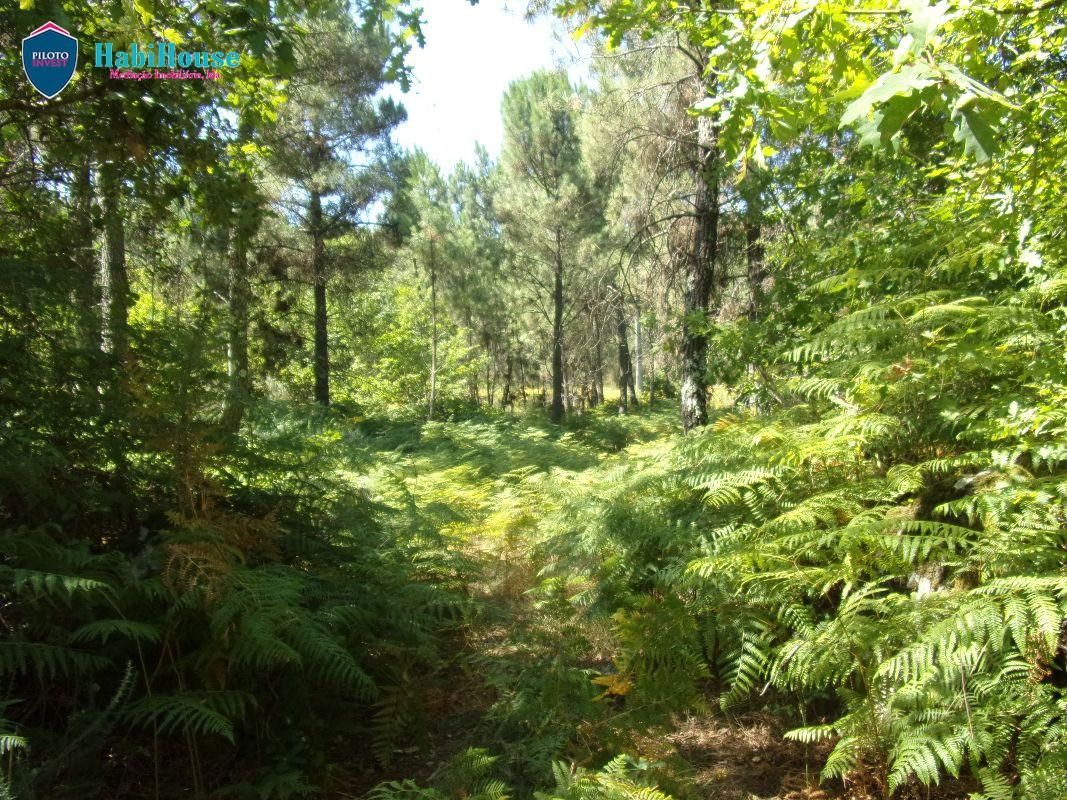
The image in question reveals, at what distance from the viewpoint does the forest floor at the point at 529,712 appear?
8.98 feet

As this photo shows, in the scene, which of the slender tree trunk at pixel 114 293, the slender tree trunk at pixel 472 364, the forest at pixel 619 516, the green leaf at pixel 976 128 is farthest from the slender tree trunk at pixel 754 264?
the slender tree trunk at pixel 472 364

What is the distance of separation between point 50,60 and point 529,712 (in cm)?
456

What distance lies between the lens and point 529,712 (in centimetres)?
315

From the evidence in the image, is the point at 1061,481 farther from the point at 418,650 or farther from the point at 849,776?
the point at 418,650

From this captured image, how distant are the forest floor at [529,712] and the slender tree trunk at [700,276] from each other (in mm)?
1378

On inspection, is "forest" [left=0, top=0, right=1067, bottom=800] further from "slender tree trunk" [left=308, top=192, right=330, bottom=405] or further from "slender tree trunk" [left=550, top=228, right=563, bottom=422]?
"slender tree trunk" [left=550, top=228, right=563, bottom=422]

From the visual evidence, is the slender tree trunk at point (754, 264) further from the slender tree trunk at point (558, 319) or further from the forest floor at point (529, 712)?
the slender tree trunk at point (558, 319)

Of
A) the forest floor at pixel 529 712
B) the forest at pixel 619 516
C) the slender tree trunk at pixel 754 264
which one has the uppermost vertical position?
the slender tree trunk at pixel 754 264

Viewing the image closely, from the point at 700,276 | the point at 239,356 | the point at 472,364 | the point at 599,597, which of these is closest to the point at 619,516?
the point at 599,597

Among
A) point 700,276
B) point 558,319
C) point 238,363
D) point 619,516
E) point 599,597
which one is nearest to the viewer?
point 599,597

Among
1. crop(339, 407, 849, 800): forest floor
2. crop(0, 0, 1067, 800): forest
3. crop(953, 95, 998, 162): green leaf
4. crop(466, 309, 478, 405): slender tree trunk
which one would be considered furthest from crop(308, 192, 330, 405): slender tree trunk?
crop(953, 95, 998, 162): green leaf

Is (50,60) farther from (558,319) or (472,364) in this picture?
(472,364)

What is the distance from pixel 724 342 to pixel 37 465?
4.59 meters

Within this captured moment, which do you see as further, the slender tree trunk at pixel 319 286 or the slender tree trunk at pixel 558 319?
the slender tree trunk at pixel 558 319
